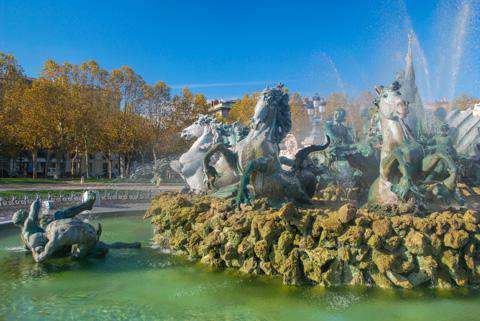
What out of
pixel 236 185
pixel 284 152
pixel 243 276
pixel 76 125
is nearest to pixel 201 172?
pixel 236 185

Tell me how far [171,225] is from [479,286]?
16.2 ft

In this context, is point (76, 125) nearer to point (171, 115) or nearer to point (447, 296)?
point (171, 115)

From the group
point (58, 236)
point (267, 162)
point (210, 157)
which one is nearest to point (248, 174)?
point (267, 162)

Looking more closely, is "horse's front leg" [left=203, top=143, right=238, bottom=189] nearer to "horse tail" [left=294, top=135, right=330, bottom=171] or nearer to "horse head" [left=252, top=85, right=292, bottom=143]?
"horse head" [left=252, top=85, right=292, bottom=143]

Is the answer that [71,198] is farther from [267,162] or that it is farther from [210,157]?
[267,162]

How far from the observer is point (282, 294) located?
18.6 feet

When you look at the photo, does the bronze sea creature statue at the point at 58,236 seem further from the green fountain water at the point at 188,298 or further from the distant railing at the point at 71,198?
the distant railing at the point at 71,198

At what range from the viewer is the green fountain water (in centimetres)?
497

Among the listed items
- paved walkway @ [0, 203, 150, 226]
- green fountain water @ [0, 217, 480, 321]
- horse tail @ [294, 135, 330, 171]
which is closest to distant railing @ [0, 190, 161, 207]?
paved walkway @ [0, 203, 150, 226]

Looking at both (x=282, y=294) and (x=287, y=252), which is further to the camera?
(x=287, y=252)

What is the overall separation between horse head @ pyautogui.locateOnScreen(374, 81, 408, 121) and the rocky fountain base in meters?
1.97

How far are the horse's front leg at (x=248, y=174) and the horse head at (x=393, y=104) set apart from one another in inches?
92.6

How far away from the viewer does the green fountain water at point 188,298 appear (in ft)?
16.3

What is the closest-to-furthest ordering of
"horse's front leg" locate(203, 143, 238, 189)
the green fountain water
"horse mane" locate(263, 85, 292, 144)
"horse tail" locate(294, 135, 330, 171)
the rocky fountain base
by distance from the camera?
the green fountain water < the rocky fountain base < "horse mane" locate(263, 85, 292, 144) < "horse's front leg" locate(203, 143, 238, 189) < "horse tail" locate(294, 135, 330, 171)
